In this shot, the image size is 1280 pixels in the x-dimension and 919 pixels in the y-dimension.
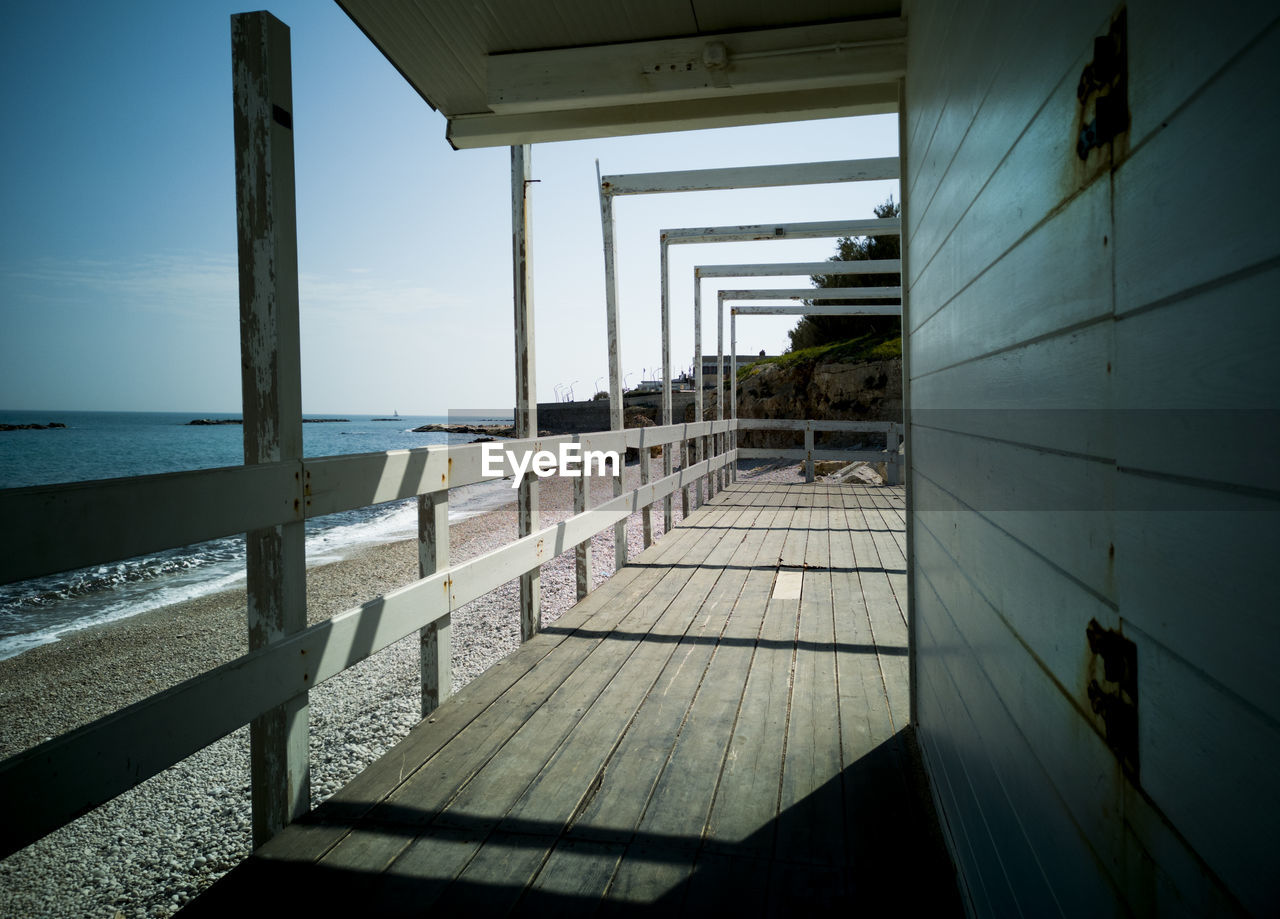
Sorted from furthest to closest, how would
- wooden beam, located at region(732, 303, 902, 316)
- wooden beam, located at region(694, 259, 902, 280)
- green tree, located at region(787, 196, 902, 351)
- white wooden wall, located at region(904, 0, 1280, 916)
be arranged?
green tree, located at region(787, 196, 902, 351) → wooden beam, located at region(732, 303, 902, 316) → wooden beam, located at region(694, 259, 902, 280) → white wooden wall, located at region(904, 0, 1280, 916)

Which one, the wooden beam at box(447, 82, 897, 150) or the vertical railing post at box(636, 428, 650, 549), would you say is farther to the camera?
the vertical railing post at box(636, 428, 650, 549)

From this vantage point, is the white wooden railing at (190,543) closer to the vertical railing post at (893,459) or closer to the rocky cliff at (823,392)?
the vertical railing post at (893,459)

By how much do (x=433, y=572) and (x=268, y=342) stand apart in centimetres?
99

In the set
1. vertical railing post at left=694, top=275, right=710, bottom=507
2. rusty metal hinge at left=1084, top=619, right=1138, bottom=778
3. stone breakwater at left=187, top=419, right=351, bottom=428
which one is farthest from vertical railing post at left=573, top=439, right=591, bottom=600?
stone breakwater at left=187, top=419, right=351, bottom=428

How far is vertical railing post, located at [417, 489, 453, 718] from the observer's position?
2512 millimetres

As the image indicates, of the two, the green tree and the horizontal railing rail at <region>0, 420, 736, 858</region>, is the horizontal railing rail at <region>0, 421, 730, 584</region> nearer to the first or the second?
the horizontal railing rail at <region>0, 420, 736, 858</region>

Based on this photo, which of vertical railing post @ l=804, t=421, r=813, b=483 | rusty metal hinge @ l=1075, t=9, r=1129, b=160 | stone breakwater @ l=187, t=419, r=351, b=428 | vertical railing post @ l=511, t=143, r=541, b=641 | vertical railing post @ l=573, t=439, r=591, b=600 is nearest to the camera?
rusty metal hinge @ l=1075, t=9, r=1129, b=160

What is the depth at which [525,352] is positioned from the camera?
3.79 m

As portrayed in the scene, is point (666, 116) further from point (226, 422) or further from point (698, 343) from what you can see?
point (226, 422)

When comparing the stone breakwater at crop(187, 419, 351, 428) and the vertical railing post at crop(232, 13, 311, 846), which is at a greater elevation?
the stone breakwater at crop(187, 419, 351, 428)

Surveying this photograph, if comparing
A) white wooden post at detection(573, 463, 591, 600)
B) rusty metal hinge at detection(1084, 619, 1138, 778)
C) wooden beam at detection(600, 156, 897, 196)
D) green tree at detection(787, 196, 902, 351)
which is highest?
green tree at detection(787, 196, 902, 351)

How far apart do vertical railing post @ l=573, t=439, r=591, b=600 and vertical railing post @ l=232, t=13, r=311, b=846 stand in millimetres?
2174

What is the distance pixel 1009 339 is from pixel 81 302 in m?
34.3

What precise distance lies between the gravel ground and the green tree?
15447mm
